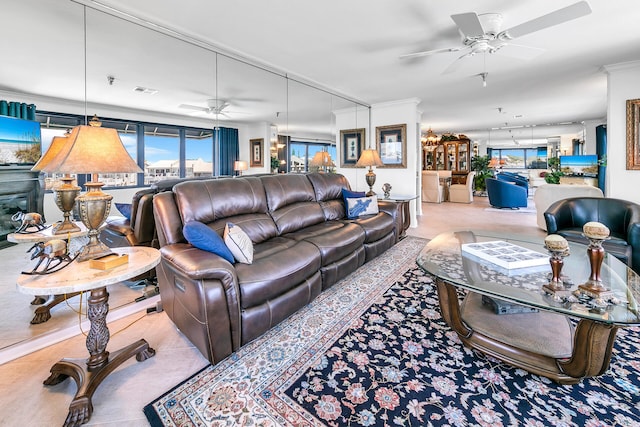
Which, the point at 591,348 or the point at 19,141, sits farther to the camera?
the point at 19,141

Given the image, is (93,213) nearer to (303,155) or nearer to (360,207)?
(360,207)

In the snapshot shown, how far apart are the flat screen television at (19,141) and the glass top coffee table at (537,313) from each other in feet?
8.90

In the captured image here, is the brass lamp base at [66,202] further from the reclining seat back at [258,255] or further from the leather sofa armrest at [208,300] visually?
the leather sofa armrest at [208,300]

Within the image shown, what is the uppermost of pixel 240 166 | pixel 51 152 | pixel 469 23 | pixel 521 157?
pixel 521 157

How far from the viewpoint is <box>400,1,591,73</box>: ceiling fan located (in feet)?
6.37

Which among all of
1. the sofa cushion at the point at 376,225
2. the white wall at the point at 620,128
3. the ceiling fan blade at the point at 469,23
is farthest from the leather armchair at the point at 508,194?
the ceiling fan blade at the point at 469,23

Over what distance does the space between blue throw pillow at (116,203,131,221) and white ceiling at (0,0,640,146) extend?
91cm

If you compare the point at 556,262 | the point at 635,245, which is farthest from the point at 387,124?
the point at 556,262

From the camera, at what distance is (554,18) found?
2.01m

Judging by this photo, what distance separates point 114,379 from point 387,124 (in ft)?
18.7

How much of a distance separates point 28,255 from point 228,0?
7.73ft

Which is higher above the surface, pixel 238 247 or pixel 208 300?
pixel 238 247

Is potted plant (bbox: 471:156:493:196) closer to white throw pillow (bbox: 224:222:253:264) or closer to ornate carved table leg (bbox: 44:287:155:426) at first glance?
white throw pillow (bbox: 224:222:253:264)

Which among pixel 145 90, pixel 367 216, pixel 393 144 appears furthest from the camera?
pixel 393 144
